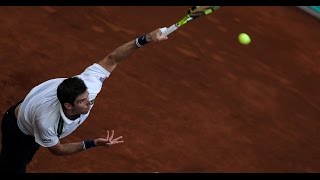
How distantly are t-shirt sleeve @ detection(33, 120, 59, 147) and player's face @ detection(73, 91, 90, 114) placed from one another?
303 mm

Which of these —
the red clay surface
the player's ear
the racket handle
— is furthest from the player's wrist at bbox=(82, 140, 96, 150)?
the red clay surface

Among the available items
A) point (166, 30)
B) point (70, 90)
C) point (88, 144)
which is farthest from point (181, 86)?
point (70, 90)

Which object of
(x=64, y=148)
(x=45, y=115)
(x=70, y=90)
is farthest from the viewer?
(x=64, y=148)

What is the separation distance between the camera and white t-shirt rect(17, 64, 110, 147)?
180 inches

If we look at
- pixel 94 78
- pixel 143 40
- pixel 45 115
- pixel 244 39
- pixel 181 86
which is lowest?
pixel 181 86

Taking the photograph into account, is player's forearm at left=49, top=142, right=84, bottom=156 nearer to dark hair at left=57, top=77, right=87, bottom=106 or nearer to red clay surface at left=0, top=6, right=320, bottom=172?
dark hair at left=57, top=77, right=87, bottom=106

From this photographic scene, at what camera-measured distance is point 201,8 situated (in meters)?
5.46

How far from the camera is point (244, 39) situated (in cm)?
916

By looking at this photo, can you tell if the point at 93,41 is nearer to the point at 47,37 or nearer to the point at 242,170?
the point at 47,37

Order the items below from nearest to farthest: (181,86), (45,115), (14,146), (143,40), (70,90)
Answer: (70,90)
(45,115)
(14,146)
(143,40)
(181,86)

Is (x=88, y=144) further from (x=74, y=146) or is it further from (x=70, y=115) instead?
(x=70, y=115)

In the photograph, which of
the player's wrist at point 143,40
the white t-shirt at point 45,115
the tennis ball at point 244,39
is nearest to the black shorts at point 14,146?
the white t-shirt at point 45,115

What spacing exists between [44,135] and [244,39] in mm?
5293
